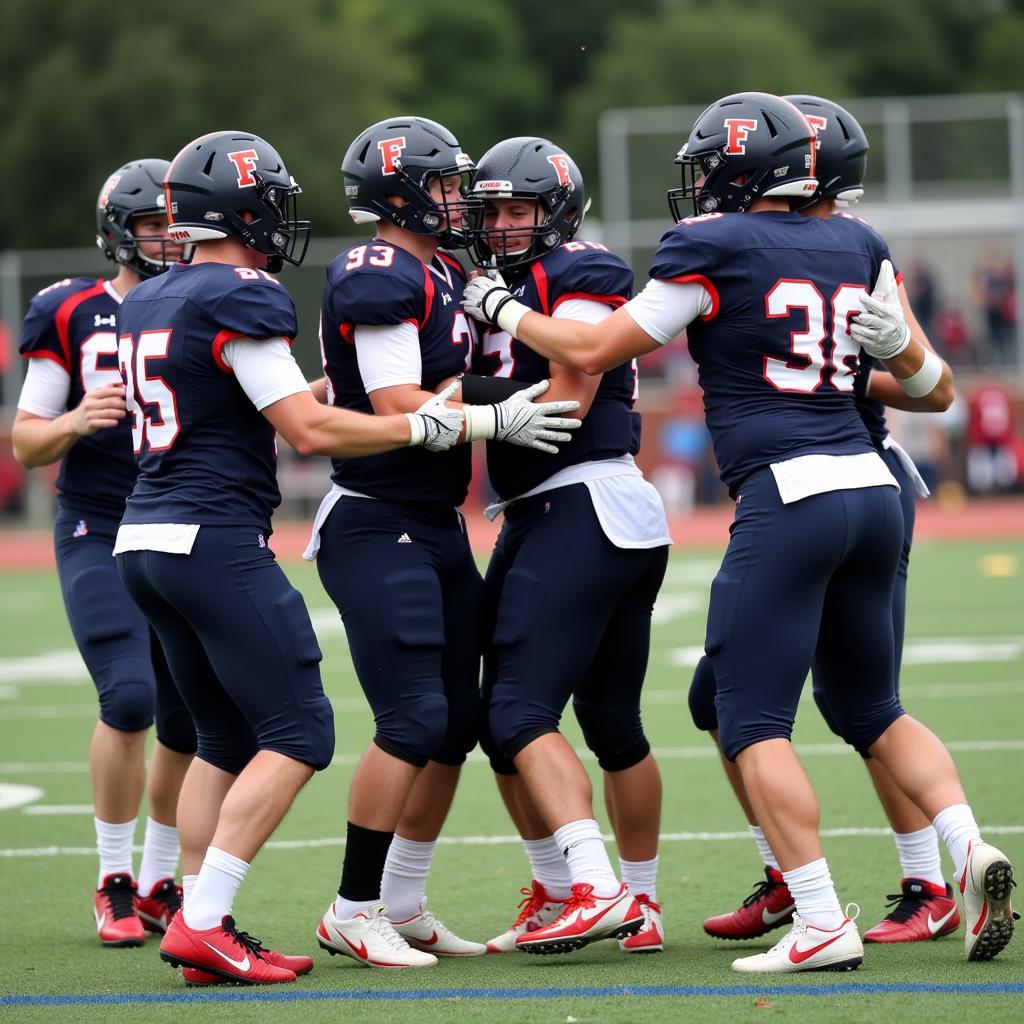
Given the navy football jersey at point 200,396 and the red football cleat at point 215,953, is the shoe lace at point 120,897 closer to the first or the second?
the red football cleat at point 215,953

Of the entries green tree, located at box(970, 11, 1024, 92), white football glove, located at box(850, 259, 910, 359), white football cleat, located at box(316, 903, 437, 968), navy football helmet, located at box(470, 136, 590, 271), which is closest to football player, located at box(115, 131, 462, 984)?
white football cleat, located at box(316, 903, 437, 968)

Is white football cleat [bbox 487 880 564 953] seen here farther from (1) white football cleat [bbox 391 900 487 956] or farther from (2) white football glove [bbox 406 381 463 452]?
(2) white football glove [bbox 406 381 463 452]

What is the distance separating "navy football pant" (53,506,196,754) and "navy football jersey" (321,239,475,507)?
1.01 metres

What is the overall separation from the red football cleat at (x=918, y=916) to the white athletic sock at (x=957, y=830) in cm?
43

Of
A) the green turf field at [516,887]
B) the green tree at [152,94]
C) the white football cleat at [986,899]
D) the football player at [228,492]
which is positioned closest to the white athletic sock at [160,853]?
the green turf field at [516,887]

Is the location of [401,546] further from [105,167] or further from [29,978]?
[105,167]

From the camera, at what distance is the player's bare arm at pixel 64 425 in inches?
208

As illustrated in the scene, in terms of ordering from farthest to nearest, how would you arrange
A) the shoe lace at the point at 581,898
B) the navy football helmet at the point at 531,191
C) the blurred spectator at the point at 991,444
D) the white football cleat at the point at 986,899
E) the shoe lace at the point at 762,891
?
1. the blurred spectator at the point at 991,444
2. the shoe lace at the point at 762,891
3. the navy football helmet at the point at 531,191
4. the shoe lace at the point at 581,898
5. the white football cleat at the point at 986,899

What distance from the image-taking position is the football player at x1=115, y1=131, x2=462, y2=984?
441 centimetres

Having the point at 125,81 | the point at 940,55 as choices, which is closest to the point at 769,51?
the point at 940,55

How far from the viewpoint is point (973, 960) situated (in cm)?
443

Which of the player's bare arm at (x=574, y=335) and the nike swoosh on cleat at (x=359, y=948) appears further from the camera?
the nike swoosh on cleat at (x=359, y=948)

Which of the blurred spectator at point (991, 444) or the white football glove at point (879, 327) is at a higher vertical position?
the white football glove at point (879, 327)

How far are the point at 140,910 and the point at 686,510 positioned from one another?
16.6 metres
